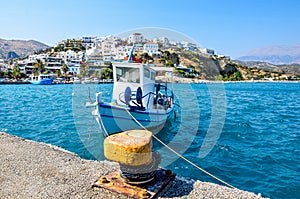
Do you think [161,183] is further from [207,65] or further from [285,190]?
[207,65]

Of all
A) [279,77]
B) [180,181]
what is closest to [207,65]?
[180,181]

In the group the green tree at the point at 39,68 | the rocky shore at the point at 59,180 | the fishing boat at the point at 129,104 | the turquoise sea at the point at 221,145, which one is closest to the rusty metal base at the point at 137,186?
the rocky shore at the point at 59,180

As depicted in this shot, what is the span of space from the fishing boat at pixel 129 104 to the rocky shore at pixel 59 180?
4.84 m

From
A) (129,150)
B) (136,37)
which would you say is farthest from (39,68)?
(129,150)

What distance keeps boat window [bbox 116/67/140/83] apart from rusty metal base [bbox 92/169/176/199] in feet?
26.2

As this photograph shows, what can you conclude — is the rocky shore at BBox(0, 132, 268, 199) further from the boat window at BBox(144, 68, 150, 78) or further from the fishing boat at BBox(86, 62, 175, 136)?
the boat window at BBox(144, 68, 150, 78)

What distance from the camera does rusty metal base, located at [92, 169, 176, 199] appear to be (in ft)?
13.1

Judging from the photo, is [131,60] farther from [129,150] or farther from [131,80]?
[129,150]

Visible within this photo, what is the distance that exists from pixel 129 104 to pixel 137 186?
746cm

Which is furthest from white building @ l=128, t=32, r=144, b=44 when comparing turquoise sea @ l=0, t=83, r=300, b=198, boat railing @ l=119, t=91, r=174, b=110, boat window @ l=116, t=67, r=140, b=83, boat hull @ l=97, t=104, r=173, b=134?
turquoise sea @ l=0, t=83, r=300, b=198

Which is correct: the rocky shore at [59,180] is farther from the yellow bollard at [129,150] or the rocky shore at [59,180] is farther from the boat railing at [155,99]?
the boat railing at [155,99]

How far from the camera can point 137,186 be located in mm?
4195

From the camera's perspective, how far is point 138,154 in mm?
3926

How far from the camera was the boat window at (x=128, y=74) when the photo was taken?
40.1 ft
